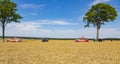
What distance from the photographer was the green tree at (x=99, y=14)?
96.4m

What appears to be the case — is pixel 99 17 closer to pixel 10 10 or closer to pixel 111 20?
pixel 111 20

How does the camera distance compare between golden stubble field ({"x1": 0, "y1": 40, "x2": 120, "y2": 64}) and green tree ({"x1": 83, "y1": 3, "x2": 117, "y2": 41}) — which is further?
green tree ({"x1": 83, "y1": 3, "x2": 117, "y2": 41})

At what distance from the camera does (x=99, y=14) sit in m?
96.7

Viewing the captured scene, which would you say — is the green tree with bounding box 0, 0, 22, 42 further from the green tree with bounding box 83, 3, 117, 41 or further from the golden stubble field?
the golden stubble field

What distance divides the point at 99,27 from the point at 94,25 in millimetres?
1910

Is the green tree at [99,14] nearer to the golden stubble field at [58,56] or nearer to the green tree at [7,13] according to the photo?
the green tree at [7,13]

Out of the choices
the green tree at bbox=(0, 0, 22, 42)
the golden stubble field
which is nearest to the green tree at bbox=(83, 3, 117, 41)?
the green tree at bbox=(0, 0, 22, 42)

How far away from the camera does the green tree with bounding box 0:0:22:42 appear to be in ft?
276

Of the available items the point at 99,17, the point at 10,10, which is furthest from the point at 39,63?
the point at 99,17

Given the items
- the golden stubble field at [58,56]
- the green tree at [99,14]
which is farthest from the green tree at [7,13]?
the golden stubble field at [58,56]

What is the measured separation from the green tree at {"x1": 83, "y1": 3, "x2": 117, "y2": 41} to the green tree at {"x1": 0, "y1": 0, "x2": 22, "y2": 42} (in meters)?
25.8

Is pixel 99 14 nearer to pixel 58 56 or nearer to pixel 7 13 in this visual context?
pixel 7 13

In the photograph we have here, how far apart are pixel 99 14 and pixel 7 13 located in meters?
32.4

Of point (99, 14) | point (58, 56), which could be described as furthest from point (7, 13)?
point (58, 56)
